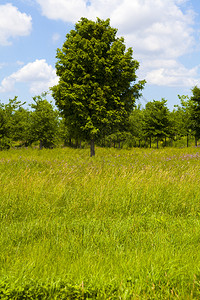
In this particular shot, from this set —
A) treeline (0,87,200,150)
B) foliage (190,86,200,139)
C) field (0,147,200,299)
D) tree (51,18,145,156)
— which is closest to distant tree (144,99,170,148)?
treeline (0,87,200,150)

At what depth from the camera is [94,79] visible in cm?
1570

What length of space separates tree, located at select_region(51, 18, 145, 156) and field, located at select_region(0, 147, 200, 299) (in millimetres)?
9435

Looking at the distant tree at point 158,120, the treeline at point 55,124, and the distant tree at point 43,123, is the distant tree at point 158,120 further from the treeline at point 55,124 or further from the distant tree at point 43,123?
the distant tree at point 43,123

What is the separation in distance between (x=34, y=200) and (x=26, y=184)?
1.03 metres

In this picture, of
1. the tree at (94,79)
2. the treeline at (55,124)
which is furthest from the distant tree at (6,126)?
the tree at (94,79)

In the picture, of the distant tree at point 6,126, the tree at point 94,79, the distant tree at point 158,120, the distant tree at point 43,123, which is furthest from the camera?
the distant tree at point 158,120

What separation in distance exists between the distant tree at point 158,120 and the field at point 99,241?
29.8 metres

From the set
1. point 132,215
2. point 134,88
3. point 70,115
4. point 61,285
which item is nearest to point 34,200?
point 132,215

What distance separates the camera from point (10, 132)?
2391cm

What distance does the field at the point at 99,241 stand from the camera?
2676mm

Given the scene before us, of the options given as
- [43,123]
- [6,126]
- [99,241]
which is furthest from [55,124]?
[99,241]

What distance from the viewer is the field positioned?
2676 millimetres

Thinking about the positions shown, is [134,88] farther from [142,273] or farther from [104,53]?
[142,273]

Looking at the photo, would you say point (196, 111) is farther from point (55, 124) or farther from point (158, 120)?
point (55, 124)
